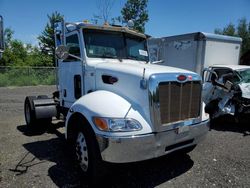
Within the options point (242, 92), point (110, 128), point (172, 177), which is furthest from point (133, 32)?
point (242, 92)

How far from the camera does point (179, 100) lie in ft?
11.7

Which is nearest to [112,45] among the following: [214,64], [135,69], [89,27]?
[89,27]

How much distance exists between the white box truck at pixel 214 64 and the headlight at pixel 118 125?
9.30 ft

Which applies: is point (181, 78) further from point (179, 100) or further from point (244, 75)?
point (244, 75)

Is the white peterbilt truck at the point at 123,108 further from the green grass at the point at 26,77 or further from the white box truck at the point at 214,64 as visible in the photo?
the green grass at the point at 26,77

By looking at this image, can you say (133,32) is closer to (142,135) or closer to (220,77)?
(142,135)

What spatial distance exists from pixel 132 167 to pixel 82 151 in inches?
40.3

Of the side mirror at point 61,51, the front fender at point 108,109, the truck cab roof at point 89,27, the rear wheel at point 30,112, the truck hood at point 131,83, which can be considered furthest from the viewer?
the rear wheel at point 30,112

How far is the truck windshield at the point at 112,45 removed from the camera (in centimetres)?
459

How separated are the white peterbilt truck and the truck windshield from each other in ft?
0.07

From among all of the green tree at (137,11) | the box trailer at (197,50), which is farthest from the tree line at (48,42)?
the box trailer at (197,50)

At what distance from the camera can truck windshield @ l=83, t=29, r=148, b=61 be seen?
459 cm

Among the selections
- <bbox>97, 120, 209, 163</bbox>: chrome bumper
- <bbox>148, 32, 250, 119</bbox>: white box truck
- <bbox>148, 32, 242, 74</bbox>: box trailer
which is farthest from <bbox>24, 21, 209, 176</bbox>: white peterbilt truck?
<bbox>148, 32, 242, 74</bbox>: box trailer

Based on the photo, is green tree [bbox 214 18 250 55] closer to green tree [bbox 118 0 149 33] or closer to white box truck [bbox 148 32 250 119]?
green tree [bbox 118 0 149 33]
